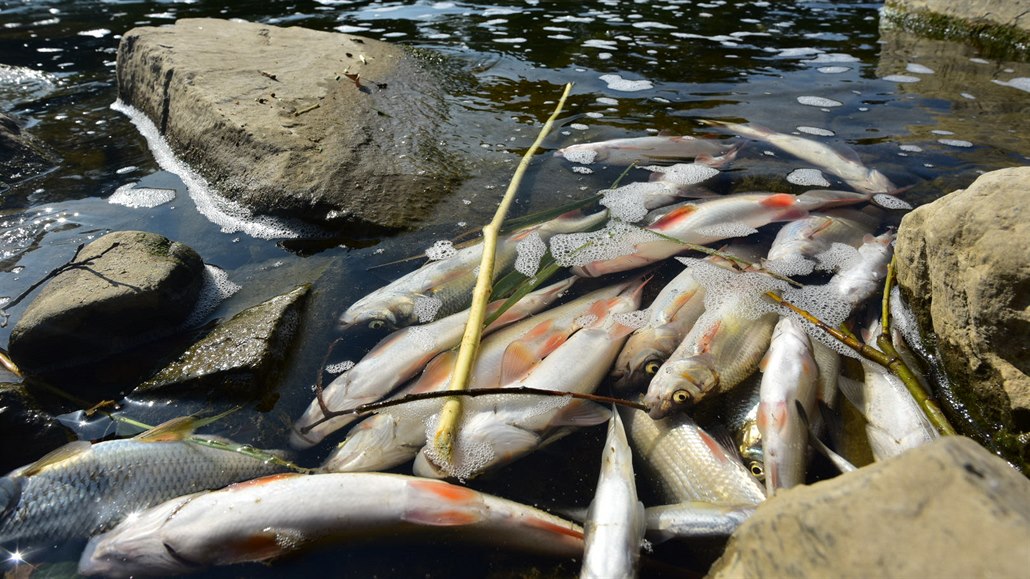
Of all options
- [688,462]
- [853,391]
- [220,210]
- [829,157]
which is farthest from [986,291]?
Answer: [220,210]

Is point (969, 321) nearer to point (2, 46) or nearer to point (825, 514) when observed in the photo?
point (825, 514)

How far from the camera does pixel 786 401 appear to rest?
104 inches

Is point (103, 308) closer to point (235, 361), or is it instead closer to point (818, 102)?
point (235, 361)

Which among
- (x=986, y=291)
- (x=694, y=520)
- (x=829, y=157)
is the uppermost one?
(x=986, y=291)

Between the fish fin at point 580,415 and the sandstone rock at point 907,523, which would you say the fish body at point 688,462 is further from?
the sandstone rock at point 907,523

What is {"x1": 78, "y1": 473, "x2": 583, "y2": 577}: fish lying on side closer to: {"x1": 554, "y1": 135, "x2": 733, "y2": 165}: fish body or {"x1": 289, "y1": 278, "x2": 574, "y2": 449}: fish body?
{"x1": 289, "y1": 278, "x2": 574, "y2": 449}: fish body

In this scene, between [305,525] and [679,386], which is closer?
[305,525]

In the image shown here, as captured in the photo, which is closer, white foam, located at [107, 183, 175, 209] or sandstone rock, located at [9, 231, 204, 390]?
sandstone rock, located at [9, 231, 204, 390]

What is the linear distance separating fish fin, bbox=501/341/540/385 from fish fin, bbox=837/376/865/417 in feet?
4.59

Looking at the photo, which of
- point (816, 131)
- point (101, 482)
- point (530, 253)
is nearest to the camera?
point (101, 482)

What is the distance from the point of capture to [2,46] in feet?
31.6

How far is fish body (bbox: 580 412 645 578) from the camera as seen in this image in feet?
6.64

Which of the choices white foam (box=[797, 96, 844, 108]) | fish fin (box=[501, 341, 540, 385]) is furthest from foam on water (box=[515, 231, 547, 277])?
white foam (box=[797, 96, 844, 108])

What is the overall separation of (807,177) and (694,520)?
10.7ft
